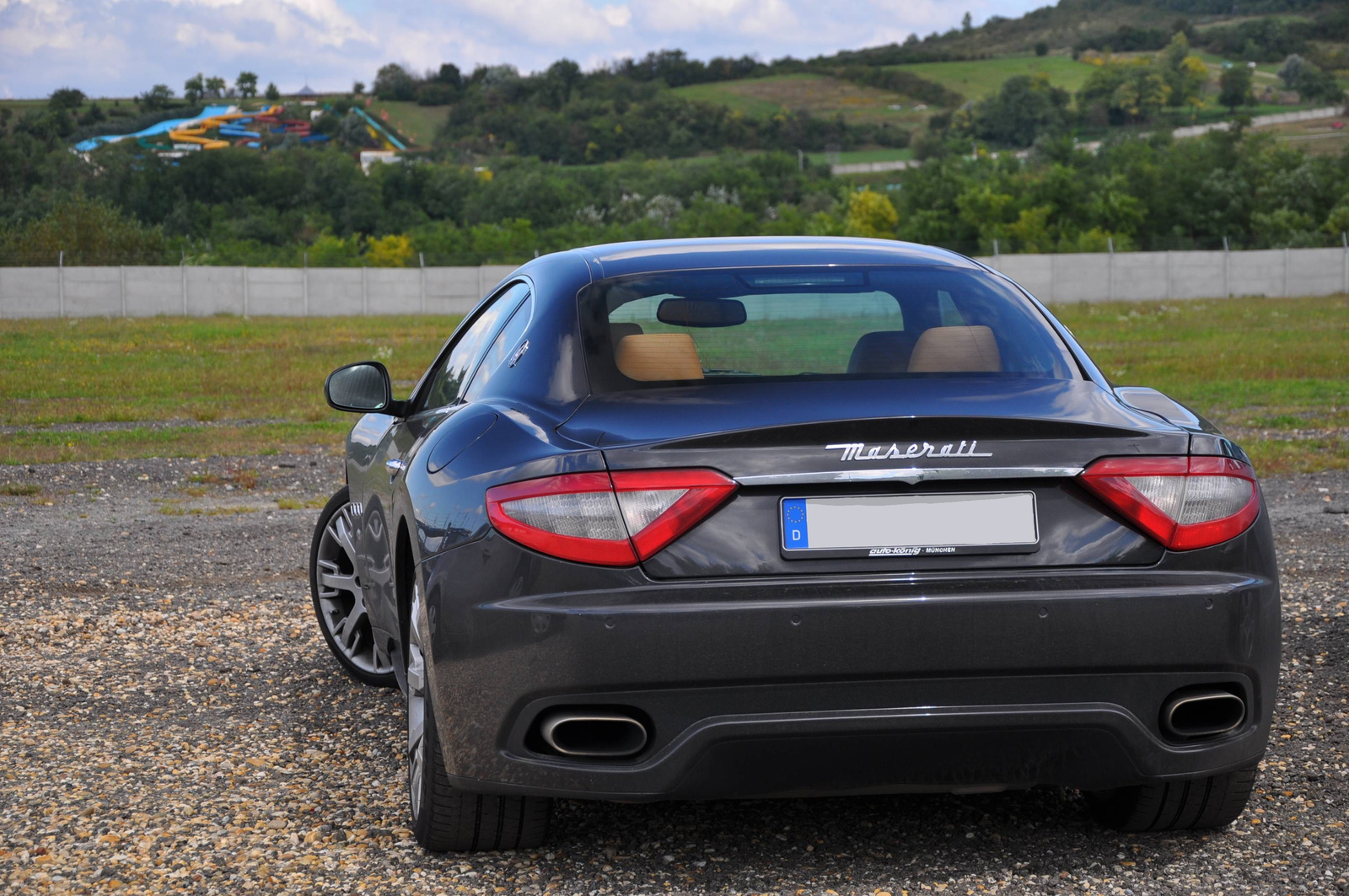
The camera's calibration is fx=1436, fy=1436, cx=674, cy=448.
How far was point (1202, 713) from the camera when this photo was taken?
3082 mm

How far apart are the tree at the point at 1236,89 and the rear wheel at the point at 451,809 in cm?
16806

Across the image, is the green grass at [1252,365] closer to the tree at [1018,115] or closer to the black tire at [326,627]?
the black tire at [326,627]

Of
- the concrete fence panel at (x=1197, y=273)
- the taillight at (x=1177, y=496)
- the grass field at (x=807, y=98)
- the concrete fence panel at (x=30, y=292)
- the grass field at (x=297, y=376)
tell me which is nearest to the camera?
the taillight at (x=1177, y=496)

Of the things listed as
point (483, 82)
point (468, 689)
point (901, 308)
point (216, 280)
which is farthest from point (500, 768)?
point (483, 82)

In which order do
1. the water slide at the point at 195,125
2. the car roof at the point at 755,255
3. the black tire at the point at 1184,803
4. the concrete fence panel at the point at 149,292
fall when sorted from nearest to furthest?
1. the black tire at the point at 1184,803
2. the car roof at the point at 755,255
3. the concrete fence panel at the point at 149,292
4. the water slide at the point at 195,125

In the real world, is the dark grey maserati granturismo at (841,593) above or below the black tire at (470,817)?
above

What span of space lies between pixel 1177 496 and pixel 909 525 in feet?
1.92

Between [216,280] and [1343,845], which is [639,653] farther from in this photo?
[216,280]

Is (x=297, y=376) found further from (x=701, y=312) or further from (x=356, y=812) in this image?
(x=701, y=312)

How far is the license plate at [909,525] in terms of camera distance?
113 inches

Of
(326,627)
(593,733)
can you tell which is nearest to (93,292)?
(326,627)

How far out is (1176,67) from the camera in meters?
169

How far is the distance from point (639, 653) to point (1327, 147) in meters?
117

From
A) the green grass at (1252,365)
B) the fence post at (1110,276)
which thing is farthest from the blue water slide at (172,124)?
the green grass at (1252,365)
